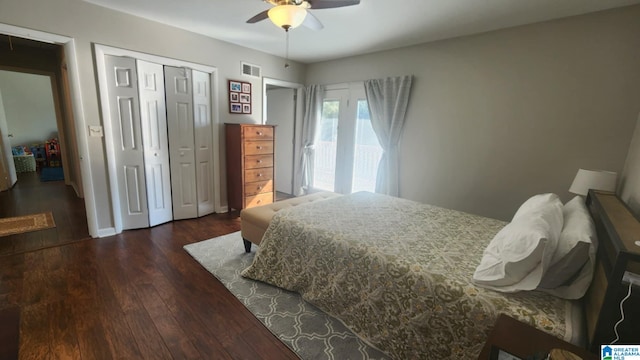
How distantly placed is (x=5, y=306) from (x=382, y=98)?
411cm

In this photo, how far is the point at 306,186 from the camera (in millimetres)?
4957

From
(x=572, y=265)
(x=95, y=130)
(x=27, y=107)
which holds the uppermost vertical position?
(x=27, y=107)

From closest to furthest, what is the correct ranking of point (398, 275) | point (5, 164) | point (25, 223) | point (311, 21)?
point (398, 275), point (311, 21), point (25, 223), point (5, 164)

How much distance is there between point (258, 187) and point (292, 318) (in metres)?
2.33

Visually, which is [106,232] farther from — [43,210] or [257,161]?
[257,161]

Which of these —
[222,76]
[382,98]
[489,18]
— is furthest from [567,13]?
[222,76]

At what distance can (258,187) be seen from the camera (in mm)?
3900

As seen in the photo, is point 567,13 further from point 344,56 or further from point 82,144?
point 82,144

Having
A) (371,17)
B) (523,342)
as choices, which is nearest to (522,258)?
(523,342)

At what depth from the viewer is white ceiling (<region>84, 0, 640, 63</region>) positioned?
2.29 metres

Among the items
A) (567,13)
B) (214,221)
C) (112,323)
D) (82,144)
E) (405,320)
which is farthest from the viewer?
(214,221)

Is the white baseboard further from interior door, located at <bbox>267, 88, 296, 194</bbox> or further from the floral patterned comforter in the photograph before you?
interior door, located at <bbox>267, 88, 296, 194</bbox>

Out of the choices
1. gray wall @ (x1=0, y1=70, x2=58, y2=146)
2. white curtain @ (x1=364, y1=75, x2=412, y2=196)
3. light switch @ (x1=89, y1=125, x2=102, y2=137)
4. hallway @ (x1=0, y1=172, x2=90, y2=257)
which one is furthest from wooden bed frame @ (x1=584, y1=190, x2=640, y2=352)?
gray wall @ (x1=0, y1=70, x2=58, y2=146)

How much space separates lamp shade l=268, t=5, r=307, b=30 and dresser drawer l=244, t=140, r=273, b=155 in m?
1.99
